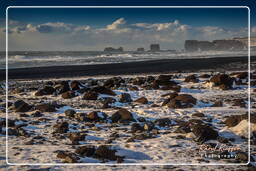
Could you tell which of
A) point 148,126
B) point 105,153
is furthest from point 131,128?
point 105,153

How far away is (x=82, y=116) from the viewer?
8.99 meters

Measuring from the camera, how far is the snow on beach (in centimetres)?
589

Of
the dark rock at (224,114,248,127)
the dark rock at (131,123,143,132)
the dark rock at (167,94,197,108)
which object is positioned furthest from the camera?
the dark rock at (167,94,197,108)

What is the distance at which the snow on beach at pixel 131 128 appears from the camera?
589 centimetres

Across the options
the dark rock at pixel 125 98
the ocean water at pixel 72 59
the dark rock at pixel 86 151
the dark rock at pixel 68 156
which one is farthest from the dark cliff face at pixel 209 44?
the dark rock at pixel 68 156

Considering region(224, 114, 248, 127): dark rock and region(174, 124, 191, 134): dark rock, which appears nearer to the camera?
region(174, 124, 191, 134): dark rock

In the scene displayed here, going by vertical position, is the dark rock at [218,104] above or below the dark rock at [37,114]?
below

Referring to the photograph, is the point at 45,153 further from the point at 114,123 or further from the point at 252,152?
→ the point at 252,152

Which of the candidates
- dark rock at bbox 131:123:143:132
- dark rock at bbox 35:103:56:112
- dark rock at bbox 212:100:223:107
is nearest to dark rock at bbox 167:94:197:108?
dark rock at bbox 212:100:223:107

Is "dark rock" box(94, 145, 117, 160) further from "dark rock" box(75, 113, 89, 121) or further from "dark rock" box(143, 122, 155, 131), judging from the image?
"dark rock" box(75, 113, 89, 121)

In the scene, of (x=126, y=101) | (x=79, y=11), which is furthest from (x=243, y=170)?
(x=126, y=101)

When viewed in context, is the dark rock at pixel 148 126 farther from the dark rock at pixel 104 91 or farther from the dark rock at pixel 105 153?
the dark rock at pixel 104 91

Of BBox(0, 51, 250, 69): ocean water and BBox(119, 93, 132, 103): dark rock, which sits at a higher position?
BBox(0, 51, 250, 69): ocean water

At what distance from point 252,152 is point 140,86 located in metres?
9.58
